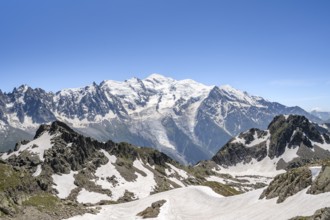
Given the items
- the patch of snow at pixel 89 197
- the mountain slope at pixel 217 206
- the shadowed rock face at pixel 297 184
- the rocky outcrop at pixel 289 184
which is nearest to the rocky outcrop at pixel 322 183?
the shadowed rock face at pixel 297 184

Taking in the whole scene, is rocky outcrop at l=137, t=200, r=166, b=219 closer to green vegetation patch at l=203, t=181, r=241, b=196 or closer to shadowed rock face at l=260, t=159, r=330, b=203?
shadowed rock face at l=260, t=159, r=330, b=203

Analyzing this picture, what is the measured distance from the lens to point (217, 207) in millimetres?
84062

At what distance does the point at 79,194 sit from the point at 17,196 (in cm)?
10634

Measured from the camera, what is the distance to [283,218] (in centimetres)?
5616

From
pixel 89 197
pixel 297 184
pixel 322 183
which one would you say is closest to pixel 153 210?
pixel 297 184

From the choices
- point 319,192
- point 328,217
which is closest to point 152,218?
point 319,192

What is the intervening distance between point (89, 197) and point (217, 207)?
11433 cm

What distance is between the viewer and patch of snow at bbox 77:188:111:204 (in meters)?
181

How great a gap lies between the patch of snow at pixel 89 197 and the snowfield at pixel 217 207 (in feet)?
276

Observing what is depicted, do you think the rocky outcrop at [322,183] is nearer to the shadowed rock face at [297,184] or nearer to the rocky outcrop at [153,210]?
the shadowed rock face at [297,184]

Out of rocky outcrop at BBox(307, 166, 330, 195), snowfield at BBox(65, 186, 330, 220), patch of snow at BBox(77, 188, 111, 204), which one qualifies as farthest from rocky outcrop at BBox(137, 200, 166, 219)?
patch of snow at BBox(77, 188, 111, 204)

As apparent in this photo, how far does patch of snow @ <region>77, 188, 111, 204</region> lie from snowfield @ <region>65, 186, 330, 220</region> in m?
84.2

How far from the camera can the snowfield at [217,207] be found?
57438mm

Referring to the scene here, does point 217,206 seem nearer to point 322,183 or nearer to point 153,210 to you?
point 153,210
